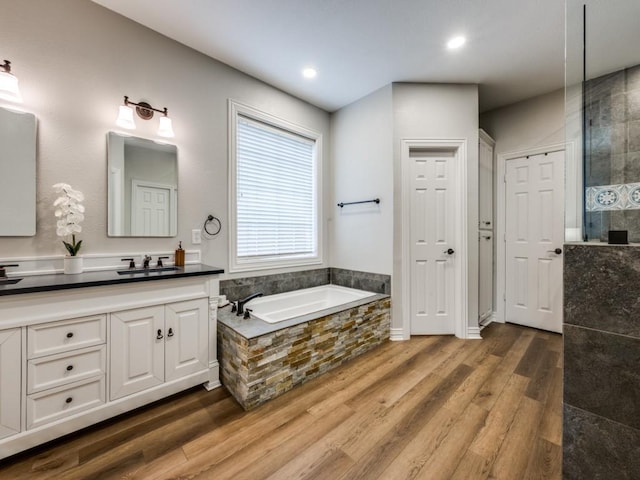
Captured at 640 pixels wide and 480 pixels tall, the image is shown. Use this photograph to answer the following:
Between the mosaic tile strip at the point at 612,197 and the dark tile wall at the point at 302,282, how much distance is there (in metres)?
1.83

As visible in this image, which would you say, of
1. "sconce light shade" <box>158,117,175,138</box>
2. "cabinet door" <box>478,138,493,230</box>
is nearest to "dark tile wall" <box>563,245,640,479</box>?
"cabinet door" <box>478,138,493,230</box>

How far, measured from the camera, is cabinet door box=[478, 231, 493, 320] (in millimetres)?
3291

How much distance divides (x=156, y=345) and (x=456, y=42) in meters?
3.27

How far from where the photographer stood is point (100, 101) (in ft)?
6.35

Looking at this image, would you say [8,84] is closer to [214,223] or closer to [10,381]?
[214,223]

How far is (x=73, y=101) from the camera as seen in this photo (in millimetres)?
1835

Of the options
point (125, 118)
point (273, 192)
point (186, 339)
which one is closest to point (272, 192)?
point (273, 192)

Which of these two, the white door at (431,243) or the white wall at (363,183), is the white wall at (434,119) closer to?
the white wall at (363,183)

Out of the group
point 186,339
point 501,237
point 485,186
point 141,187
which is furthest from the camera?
point 501,237

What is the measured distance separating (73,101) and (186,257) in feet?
4.25

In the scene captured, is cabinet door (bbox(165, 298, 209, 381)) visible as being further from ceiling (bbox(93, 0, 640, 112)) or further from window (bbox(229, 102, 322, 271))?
ceiling (bbox(93, 0, 640, 112))

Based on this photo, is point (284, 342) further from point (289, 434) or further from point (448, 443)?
point (448, 443)

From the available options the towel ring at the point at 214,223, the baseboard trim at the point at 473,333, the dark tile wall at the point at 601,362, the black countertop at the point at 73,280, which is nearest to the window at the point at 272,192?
the towel ring at the point at 214,223

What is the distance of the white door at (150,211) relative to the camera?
6.79ft
